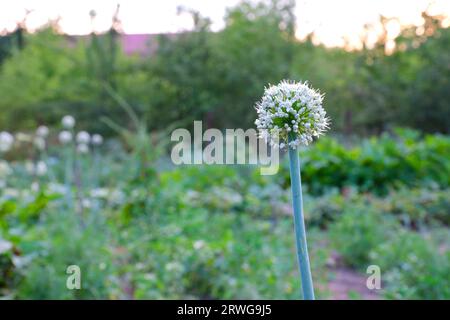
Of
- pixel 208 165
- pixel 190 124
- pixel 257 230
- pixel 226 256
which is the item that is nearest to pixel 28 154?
pixel 190 124

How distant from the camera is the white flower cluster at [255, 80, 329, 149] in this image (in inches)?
38.0

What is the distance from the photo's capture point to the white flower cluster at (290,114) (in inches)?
38.0

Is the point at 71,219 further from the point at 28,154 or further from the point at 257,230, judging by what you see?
the point at 28,154

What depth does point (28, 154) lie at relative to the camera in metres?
12.7

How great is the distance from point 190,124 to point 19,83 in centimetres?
576

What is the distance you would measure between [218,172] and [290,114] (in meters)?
6.01

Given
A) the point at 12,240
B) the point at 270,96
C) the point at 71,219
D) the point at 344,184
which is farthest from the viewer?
the point at 344,184

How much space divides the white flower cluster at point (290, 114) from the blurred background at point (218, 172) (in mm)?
2091

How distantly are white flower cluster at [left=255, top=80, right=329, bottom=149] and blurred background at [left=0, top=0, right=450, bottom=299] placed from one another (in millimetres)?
2091
